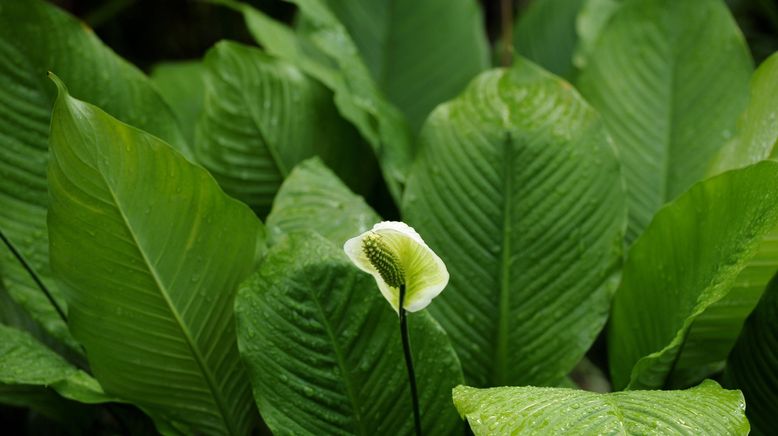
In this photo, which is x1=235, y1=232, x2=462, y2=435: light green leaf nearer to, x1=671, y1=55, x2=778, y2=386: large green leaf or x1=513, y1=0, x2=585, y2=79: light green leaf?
x1=671, y1=55, x2=778, y2=386: large green leaf

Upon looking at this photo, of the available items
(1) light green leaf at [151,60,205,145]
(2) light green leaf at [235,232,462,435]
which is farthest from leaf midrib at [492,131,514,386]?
(1) light green leaf at [151,60,205,145]

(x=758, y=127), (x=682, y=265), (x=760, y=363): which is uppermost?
(x=758, y=127)

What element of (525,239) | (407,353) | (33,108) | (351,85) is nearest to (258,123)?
(351,85)

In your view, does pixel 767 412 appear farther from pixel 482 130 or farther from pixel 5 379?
pixel 5 379

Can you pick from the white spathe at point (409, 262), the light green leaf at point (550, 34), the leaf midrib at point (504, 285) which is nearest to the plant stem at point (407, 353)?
the white spathe at point (409, 262)

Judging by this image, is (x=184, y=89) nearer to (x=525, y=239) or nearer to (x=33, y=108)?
(x=33, y=108)

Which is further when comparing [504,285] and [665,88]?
[665,88]

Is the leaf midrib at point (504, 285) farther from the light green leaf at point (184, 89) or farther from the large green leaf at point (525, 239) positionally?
the light green leaf at point (184, 89)
